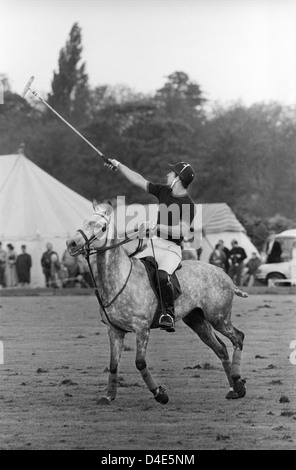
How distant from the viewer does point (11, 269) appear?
40.3 metres

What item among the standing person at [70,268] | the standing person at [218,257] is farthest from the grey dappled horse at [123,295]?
the standing person at [70,268]

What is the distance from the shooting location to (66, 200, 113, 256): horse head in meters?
11.9

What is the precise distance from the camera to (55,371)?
15289mm

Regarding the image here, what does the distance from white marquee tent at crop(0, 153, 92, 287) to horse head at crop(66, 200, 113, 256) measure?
97.8 feet

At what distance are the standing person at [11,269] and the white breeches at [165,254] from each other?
89.3 feet

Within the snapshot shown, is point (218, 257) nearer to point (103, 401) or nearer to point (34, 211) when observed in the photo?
point (34, 211)

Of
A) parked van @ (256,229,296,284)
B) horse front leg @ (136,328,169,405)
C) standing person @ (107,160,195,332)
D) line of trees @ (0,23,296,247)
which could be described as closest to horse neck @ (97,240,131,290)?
standing person @ (107,160,195,332)

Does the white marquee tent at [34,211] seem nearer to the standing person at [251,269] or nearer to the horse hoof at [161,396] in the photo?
the standing person at [251,269]

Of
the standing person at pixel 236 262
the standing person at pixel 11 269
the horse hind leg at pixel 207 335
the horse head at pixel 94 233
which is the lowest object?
the standing person at pixel 11 269

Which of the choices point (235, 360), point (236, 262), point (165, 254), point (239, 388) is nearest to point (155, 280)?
point (165, 254)

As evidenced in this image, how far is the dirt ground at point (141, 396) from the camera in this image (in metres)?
10.0

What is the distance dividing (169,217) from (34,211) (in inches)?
1259

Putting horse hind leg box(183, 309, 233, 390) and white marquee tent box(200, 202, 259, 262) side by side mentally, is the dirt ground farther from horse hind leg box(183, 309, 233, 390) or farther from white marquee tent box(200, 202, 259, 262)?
white marquee tent box(200, 202, 259, 262)
